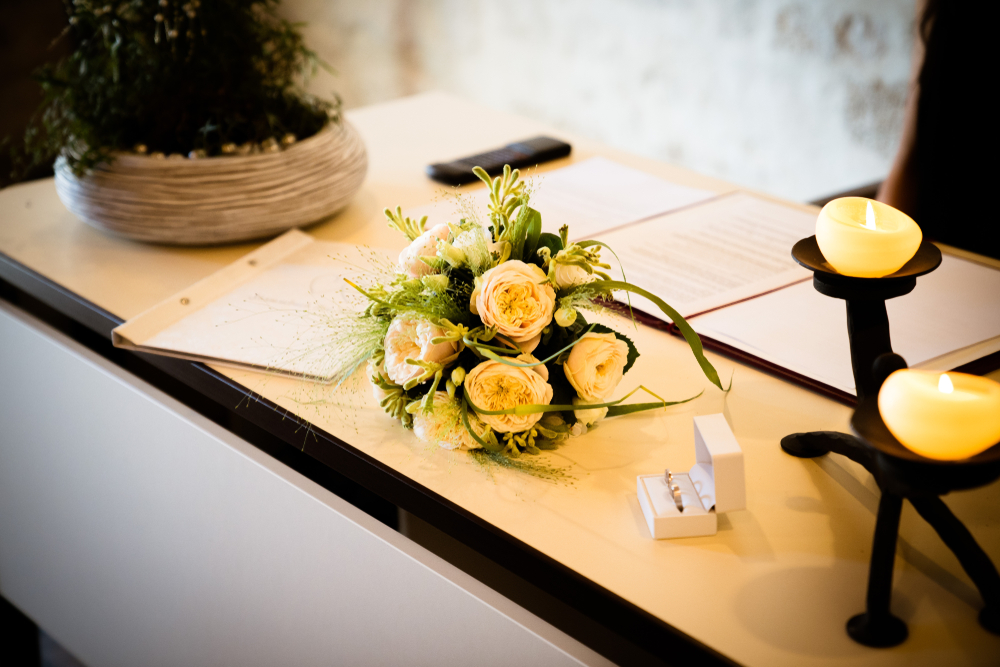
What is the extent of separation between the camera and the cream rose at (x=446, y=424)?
63cm

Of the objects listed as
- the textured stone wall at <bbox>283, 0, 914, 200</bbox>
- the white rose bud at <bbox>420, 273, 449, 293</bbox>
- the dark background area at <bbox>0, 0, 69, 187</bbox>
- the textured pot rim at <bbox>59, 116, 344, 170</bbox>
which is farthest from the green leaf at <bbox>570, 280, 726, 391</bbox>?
the textured stone wall at <bbox>283, 0, 914, 200</bbox>

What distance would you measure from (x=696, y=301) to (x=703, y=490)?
1.13 feet

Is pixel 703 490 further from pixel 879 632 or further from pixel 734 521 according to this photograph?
pixel 879 632

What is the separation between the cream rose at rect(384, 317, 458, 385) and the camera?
627 mm

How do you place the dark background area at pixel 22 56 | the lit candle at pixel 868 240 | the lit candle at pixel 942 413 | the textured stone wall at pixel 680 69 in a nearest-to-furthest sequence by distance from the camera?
1. the lit candle at pixel 942 413
2. the lit candle at pixel 868 240
3. the dark background area at pixel 22 56
4. the textured stone wall at pixel 680 69

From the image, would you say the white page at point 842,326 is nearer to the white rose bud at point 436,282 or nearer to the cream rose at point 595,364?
the cream rose at point 595,364

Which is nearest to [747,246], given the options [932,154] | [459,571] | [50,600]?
[459,571]

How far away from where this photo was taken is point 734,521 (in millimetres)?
606

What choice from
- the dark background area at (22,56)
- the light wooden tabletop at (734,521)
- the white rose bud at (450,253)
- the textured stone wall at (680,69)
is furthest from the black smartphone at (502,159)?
the textured stone wall at (680,69)

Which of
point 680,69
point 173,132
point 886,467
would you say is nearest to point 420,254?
point 886,467

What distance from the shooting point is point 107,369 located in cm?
95

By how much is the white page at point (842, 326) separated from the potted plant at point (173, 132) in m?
0.57

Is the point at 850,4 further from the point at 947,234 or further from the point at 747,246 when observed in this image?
the point at 747,246

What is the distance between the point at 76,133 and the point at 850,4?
1.87 metres
